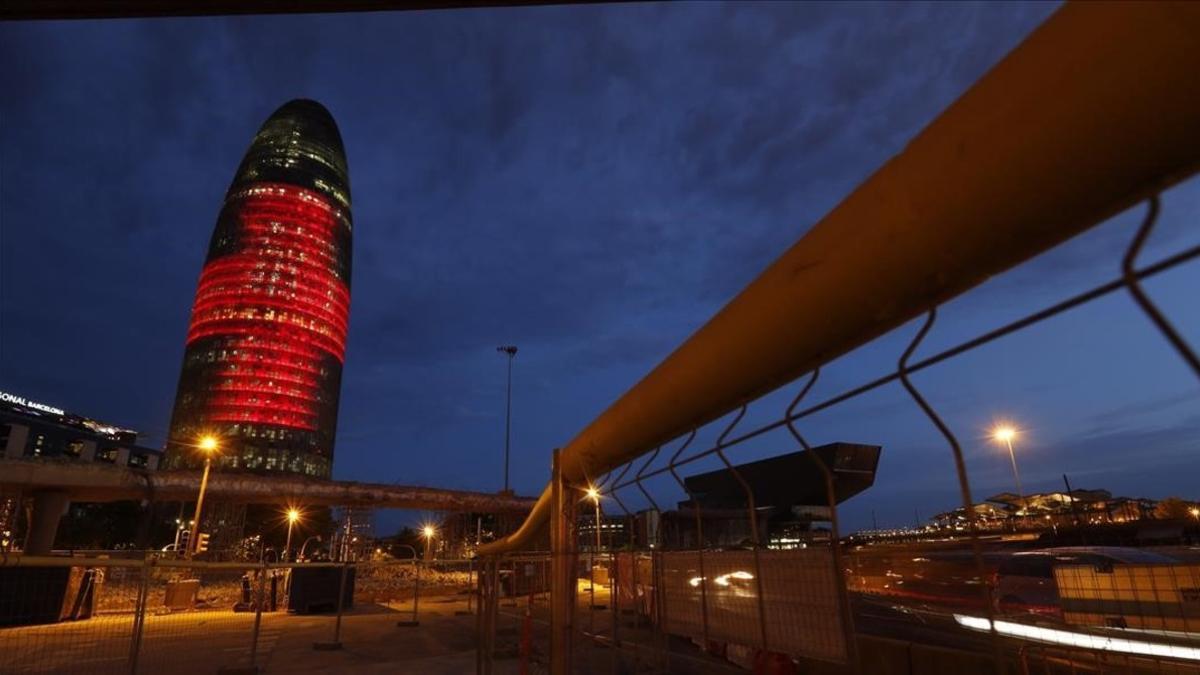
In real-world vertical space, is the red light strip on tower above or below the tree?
above

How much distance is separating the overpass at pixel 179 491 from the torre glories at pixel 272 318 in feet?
228

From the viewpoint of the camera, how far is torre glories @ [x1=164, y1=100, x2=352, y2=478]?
101 m

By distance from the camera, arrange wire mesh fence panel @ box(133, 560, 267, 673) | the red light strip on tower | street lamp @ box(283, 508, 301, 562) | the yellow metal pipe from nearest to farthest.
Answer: the yellow metal pipe
wire mesh fence panel @ box(133, 560, 267, 673)
street lamp @ box(283, 508, 301, 562)
the red light strip on tower

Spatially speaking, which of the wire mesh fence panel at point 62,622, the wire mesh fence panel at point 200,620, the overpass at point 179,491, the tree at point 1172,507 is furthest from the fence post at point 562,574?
the tree at point 1172,507

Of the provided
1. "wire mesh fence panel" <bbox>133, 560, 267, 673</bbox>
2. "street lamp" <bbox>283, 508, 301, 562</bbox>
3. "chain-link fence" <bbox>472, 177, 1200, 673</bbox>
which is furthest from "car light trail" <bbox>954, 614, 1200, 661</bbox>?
"street lamp" <bbox>283, 508, 301, 562</bbox>

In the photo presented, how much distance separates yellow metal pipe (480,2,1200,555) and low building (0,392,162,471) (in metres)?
112

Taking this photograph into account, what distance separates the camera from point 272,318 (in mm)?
104750

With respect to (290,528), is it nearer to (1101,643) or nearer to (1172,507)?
(1101,643)

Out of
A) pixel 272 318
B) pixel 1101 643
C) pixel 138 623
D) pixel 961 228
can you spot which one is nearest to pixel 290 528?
pixel 138 623

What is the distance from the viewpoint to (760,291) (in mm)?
2104

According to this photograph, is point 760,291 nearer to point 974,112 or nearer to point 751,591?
point 974,112

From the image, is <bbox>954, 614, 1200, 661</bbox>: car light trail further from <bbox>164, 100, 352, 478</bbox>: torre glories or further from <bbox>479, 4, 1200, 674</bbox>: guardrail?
<bbox>164, 100, 352, 478</bbox>: torre glories

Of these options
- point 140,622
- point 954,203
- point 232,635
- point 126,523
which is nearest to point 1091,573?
point 954,203

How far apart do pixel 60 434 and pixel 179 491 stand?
330 feet
